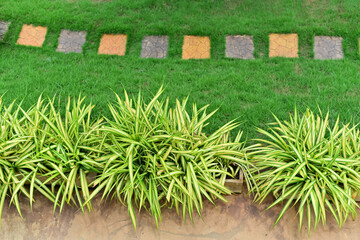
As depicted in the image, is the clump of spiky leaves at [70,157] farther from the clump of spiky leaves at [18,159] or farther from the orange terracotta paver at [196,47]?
the orange terracotta paver at [196,47]

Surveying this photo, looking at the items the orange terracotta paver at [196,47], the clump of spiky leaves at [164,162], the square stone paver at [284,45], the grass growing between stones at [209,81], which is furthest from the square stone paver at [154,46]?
the clump of spiky leaves at [164,162]

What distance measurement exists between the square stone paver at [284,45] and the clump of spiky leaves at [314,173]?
4.83ft

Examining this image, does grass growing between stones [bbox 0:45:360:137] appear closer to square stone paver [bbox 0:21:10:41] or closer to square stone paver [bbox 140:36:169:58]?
square stone paver [bbox 140:36:169:58]

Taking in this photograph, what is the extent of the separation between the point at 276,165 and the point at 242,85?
4.00ft

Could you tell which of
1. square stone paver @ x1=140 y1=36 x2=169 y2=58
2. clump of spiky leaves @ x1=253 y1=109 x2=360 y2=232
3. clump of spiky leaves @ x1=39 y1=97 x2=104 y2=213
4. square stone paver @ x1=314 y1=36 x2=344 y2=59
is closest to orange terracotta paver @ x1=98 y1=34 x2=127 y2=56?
square stone paver @ x1=140 y1=36 x2=169 y2=58

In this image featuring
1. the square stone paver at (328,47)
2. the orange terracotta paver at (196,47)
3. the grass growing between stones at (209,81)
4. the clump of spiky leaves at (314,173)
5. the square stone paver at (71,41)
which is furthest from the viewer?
the square stone paver at (71,41)

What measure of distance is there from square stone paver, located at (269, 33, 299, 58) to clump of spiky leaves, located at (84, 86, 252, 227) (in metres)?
1.73

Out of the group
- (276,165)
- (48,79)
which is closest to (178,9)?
(48,79)

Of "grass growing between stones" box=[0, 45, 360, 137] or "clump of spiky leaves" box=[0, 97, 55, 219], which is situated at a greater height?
"grass growing between stones" box=[0, 45, 360, 137]

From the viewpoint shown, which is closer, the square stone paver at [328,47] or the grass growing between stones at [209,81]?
the grass growing between stones at [209,81]

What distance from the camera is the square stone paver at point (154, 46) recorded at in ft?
11.3

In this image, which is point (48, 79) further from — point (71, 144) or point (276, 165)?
point (276, 165)

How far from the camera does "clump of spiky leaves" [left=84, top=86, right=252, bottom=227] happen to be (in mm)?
1880

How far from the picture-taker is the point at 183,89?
9.72ft
